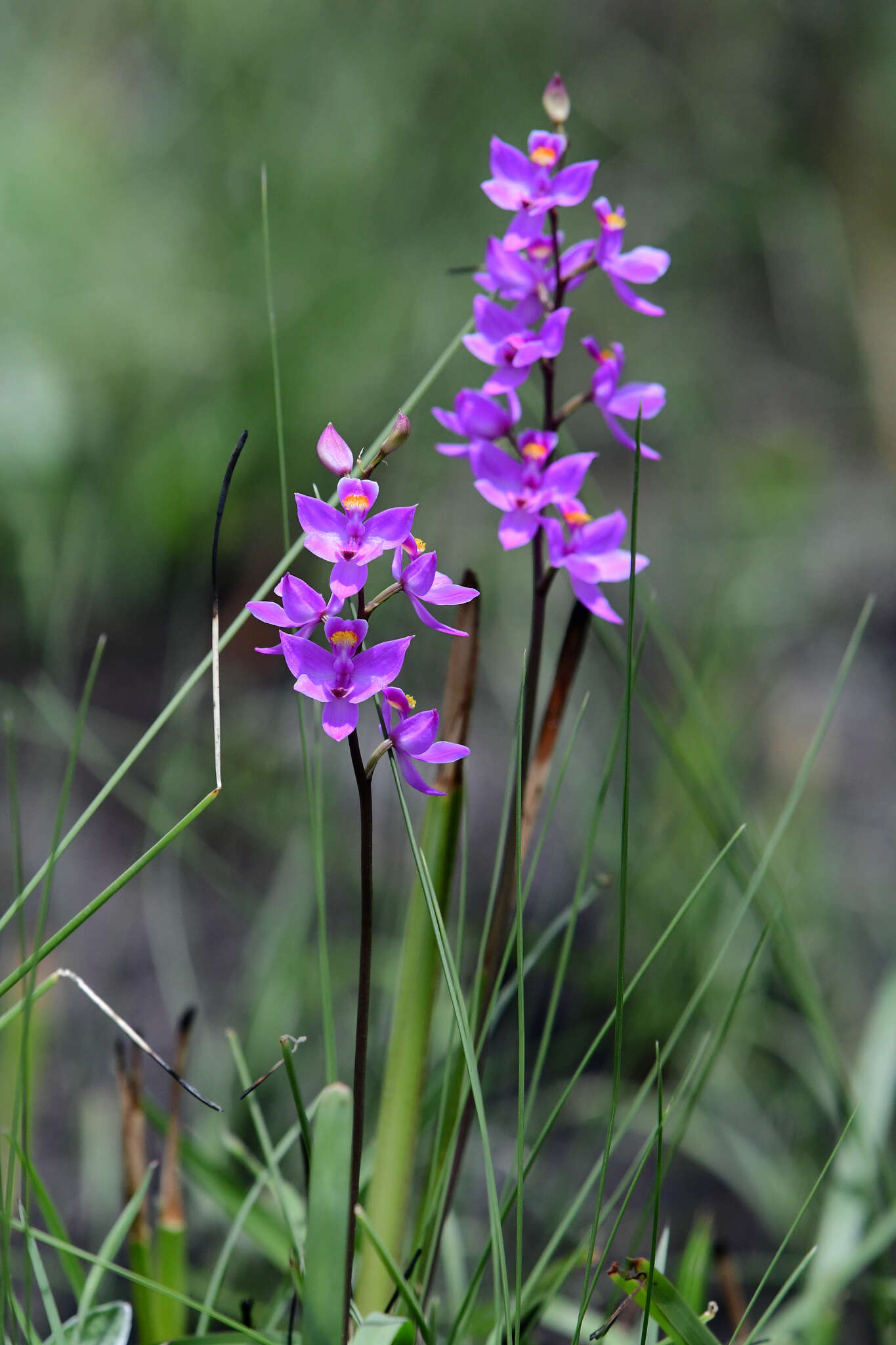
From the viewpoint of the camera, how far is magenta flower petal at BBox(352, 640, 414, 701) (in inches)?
22.5

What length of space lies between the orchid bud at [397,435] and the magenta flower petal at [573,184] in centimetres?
25

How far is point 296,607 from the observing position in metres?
0.59

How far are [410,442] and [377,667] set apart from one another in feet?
6.09

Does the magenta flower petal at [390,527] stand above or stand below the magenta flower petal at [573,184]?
below

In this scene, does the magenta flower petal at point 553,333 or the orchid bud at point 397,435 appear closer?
the orchid bud at point 397,435

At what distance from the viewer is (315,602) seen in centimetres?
59

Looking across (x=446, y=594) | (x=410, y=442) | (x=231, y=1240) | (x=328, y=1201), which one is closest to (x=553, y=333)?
(x=446, y=594)

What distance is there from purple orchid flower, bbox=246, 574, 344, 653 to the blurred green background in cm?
74

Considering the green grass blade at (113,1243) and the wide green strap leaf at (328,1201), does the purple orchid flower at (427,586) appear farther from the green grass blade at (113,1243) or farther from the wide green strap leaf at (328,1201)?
Answer: the green grass blade at (113,1243)

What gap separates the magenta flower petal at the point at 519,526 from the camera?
746mm

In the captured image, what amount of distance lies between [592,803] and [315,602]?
1.12m

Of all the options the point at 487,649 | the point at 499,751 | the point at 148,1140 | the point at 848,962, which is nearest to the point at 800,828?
the point at 848,962

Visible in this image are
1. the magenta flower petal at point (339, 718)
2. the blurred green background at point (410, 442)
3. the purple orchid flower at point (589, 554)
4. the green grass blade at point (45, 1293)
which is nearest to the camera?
the magenta flower petal at point (339, 718)

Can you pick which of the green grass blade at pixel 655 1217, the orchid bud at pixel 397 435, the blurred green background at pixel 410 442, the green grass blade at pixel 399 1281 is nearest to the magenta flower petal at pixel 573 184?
the orchid bud at pixel 397 435
